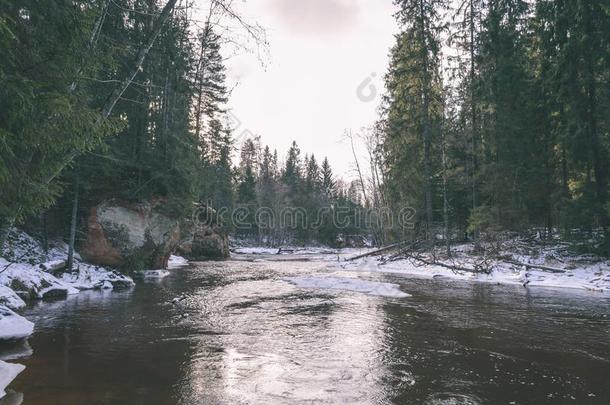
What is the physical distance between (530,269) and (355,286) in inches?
365

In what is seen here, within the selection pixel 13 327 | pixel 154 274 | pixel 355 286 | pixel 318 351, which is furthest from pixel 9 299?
pixel 355 286

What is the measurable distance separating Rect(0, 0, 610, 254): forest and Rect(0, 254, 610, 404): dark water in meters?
2.92

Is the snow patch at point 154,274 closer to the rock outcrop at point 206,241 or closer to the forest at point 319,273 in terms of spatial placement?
the forest at point 319,273

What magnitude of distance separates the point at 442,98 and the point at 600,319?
2111cm

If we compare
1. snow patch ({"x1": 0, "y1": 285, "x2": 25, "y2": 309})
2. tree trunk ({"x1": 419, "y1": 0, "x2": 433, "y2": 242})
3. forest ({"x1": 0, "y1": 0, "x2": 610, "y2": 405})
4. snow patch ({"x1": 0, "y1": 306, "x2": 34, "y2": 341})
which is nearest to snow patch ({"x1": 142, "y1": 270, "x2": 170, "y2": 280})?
forest ({"x1": 0, "y1": 0, "x2": 610, "y2": 405})

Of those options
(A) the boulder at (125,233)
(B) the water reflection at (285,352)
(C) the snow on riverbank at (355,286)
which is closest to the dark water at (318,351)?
(B) the water reflection at (285,352)

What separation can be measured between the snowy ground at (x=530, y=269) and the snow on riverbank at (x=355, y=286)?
582cm

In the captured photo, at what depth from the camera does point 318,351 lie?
7.37 metres

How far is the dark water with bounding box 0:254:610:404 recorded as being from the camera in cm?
532

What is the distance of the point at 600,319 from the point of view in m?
10.2

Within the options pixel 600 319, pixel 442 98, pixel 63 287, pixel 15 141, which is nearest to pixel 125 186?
pixel 63 287

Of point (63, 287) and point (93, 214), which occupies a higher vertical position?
point (93, 214)

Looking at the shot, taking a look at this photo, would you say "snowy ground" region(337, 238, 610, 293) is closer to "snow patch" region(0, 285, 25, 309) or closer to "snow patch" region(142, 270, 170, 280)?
"snow patch" region(142, 270, 170, 280)

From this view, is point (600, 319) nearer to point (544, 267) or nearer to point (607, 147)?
point (544, 267)
